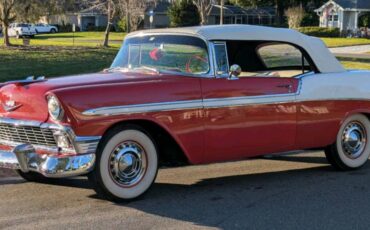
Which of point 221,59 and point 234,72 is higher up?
point 221,59

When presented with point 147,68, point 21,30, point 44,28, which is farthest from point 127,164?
point 44,28

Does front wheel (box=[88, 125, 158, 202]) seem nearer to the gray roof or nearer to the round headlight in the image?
the round headlight

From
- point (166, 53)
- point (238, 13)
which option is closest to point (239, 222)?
point (166, 53)

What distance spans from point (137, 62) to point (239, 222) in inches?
92.8

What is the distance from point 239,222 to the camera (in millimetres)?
5258

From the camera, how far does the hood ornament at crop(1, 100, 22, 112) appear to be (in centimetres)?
575

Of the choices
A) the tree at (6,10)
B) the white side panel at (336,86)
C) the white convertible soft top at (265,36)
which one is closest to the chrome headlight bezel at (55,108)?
the white convertible soft top at (265,36)

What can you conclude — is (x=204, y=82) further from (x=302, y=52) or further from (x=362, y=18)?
(x=362, y=18)

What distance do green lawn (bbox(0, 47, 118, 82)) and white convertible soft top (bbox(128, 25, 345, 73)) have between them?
39.9 ft

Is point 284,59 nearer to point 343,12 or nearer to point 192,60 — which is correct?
point 192,60

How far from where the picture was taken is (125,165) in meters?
5.75

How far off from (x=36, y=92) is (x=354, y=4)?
6783cm

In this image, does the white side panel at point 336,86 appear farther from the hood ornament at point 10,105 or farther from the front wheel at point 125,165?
the hood ornament at point 10,105

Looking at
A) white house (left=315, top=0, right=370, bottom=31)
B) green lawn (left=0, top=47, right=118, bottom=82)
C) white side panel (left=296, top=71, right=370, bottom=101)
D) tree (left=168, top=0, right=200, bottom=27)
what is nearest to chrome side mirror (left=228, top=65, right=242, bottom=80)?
white side panel (left=296, top=71, right=370, bottom=101)
